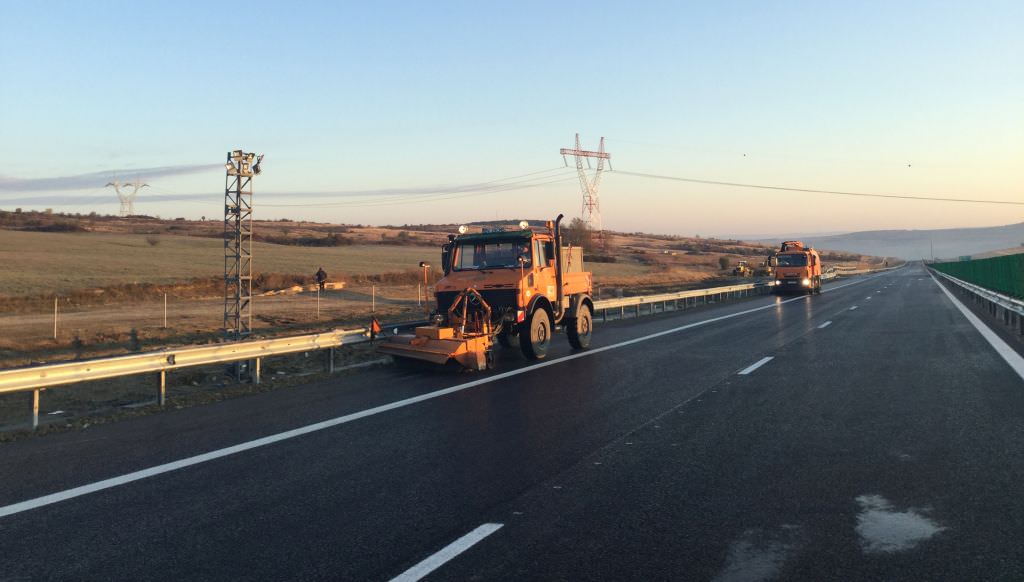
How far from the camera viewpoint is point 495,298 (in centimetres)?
1366

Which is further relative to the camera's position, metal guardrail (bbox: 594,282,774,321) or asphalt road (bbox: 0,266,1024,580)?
metal guardrail (bbox: 594,282,774,321)

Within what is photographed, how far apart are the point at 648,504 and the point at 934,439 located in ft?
12.5

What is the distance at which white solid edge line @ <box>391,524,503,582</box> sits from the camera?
432cm

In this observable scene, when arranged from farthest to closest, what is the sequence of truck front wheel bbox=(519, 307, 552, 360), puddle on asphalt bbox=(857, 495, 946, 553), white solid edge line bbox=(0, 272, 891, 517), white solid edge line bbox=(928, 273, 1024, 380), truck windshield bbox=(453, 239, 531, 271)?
1. truck windshield bbox=(453, 239, 531, 271)
2. truck front wheel bbox=(519, 307, 552, 360)
3. white solid edge line bbox=(928, 273, 1024, 380)
4. white solid edge line bbox=(0, 272, 891, 517)
5. puddle on asphalt bbox=(857, 495, 946, 553)

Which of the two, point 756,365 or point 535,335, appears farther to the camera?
point 535,335

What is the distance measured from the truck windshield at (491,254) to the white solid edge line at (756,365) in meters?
4.32

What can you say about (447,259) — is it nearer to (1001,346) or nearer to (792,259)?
(1001,346)

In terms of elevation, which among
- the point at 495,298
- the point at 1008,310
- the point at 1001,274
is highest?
the point at 1001,274

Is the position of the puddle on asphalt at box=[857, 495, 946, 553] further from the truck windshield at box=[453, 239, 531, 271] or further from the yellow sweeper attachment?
the truck windshield at box=[453, 239, 531, 271]

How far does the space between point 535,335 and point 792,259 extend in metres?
32.9

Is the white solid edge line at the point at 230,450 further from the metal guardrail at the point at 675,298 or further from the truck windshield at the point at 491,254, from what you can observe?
the metal guardrail at the point at 675,298

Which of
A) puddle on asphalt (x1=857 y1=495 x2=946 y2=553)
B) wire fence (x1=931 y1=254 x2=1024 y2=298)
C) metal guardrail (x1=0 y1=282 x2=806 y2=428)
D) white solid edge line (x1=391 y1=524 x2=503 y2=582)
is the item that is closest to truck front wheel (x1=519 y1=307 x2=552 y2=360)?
metal guardrail (x1=0 y1=282 x2=806 y2=428)

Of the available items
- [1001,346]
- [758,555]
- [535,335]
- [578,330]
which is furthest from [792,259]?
[758,555]

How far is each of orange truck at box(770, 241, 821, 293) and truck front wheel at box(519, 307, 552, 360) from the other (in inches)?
1173
